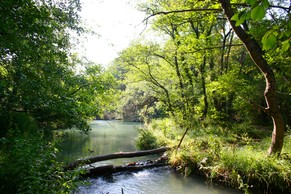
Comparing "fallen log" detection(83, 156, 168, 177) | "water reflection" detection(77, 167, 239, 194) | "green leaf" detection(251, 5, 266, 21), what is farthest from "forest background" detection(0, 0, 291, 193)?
"fallen log" detection(83, 156, 168, 177)

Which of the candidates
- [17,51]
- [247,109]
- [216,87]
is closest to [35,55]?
[17,51]

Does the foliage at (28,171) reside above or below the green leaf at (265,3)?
below

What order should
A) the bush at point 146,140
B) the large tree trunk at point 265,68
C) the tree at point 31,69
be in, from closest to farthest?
the tree at point 31,69, the large tree trunk at point 265,68, the bush at point 146,140

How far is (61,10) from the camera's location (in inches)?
218

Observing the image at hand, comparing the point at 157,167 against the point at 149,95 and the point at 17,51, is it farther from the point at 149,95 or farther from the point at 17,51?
the point at 149,95

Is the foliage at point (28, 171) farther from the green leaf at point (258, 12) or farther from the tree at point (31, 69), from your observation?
the green leaf at point (258, 12)

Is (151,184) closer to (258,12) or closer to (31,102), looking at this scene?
(31,102)

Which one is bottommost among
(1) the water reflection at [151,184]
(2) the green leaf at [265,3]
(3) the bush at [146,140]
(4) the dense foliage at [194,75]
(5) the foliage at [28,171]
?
(1) the water reflection at [151,184]

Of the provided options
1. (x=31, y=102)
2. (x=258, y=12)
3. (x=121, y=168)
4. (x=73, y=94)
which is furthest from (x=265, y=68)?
(x=121, y=168)

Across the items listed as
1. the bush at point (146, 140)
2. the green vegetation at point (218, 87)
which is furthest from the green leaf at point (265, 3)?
the bush at point (146, 140)

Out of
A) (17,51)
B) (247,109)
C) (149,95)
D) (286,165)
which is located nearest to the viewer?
(17,51)

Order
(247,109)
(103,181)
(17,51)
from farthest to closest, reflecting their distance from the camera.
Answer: (247,109), (103,181), (17,51)

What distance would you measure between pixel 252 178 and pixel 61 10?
682 cm

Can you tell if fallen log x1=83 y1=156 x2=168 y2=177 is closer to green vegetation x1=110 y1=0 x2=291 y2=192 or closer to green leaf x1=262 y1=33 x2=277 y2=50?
green vegetation x1=110 y1=0 x2=291 y2=192
